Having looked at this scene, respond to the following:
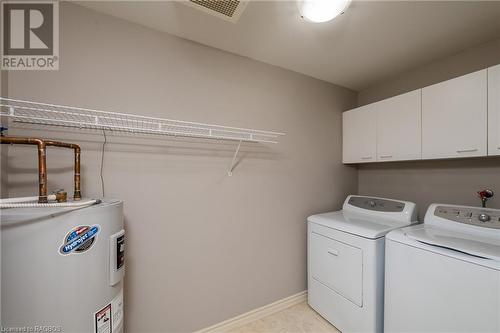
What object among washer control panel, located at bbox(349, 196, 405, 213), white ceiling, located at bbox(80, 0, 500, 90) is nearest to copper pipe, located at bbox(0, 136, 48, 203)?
white ceiling, located at bbox(80, 0, 500, 90)

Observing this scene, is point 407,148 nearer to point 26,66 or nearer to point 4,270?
point 4,270

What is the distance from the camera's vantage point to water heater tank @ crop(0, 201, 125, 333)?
753 millimetres

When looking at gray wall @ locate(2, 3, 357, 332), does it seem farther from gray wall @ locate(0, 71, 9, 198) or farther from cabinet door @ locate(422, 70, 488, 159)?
cabinet door @ locate(422, 70, 488, 159)

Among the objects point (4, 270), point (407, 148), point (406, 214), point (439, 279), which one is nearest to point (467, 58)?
point (407, 148)

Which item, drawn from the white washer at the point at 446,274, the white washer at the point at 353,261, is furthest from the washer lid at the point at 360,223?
the white washer at the point at 446,274

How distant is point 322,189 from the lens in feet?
7.48

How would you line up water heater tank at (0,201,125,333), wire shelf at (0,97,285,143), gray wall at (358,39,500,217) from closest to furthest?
water heater tank at (0,201,125,333)
wire shelf at (0,97,285,143)
gray wall at (358,39,500,217)

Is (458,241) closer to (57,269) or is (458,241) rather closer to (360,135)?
(360,135)

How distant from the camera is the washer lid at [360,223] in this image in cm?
151

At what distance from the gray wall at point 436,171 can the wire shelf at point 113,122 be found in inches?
56.6

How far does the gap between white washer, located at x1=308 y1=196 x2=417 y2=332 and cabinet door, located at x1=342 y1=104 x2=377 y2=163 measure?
47 centimetres

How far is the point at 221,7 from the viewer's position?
125 centimetres

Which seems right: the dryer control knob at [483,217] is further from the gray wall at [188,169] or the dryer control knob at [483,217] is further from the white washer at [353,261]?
the gray wall at [188,169]

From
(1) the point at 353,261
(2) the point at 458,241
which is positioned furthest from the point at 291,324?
(2) the point at 458,241
